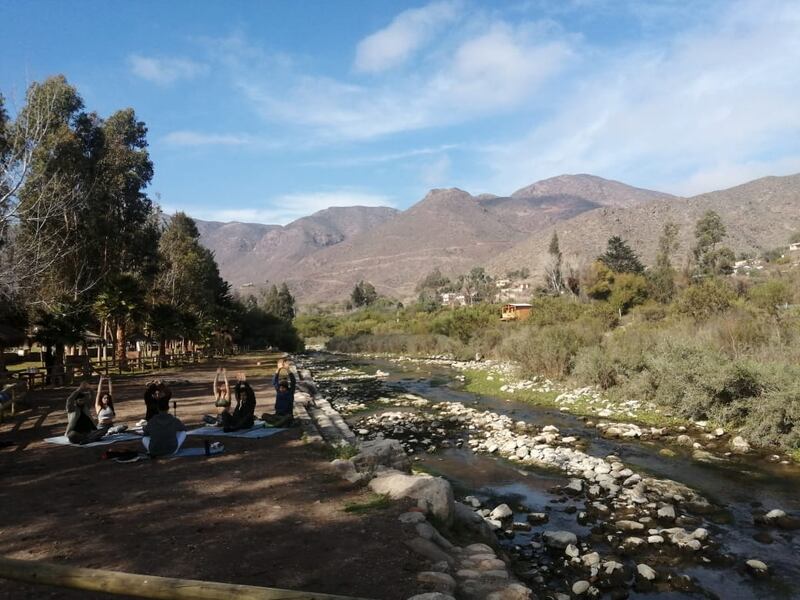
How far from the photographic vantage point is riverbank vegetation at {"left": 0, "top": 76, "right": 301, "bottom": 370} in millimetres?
18156

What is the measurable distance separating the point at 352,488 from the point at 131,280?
24.4m

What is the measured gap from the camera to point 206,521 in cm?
677

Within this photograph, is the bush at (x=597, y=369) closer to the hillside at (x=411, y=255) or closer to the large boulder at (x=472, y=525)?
the large boulder at (x=472, y=525)

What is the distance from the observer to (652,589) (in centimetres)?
715

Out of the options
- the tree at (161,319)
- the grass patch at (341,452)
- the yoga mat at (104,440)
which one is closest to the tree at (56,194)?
the tree at (161,319)

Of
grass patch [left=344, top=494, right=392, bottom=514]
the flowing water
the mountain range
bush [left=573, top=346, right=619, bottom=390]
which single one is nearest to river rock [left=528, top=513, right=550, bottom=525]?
the flowing water

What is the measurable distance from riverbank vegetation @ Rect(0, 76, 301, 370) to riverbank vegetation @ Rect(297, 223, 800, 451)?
19781 millimetres

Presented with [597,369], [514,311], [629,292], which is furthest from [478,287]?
[597,369]

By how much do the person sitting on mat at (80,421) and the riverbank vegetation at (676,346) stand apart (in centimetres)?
1551

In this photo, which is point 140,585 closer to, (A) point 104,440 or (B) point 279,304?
(A) point 104,440

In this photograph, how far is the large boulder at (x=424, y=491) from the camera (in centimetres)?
734

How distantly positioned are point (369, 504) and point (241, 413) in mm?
6037

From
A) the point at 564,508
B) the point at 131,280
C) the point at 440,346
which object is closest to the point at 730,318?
the point at 564,508

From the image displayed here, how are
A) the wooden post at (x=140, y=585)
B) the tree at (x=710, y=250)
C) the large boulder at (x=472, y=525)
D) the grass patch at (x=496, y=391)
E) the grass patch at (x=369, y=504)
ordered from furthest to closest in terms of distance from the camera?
the tree at (x=710, y=250), the grass patch at (x=496, y=391), the large boulder at (x=472, y=525), the grass patch at (x=369, y=504), the wooden post at (x=140, y=585)
